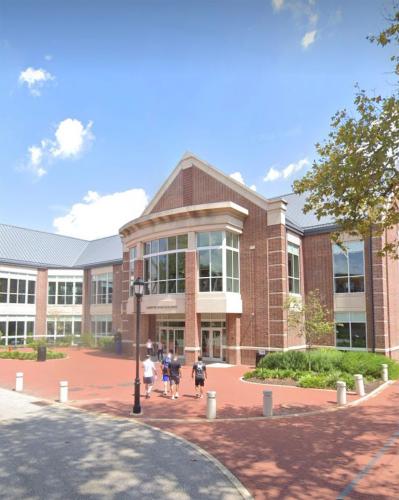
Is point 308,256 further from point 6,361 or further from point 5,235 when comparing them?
point 5,235

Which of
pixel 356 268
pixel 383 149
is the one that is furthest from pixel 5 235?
pixel 383 149

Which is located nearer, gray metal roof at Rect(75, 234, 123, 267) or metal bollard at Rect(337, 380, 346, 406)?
metal bollard at Rect(337, 380, 346, 406)

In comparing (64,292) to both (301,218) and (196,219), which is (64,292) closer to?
(196,219)

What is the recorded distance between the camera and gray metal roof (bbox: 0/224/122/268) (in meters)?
44.6

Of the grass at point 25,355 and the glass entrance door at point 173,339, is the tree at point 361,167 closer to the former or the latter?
the glass entrance door at point 173,339

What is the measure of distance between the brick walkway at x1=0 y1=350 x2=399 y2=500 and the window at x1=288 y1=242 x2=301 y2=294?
9.93 m

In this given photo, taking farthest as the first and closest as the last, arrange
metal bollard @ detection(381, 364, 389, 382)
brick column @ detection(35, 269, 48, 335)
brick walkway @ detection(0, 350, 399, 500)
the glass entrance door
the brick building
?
brick column @ detection(35, 269, 48, 335)
the glass entrance door
the brick building
metal bollard @ detection(381, 364, 389, 382)
brick walkway @ detection(0, 350, 399, 500)

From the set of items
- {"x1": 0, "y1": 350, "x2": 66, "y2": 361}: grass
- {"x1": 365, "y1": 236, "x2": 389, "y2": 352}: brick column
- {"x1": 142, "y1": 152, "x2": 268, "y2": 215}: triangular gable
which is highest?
{"x1": 142, "y1": 152, "x2": 268, "y2": 215}: triangular gable

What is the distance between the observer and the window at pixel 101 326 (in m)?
43.3

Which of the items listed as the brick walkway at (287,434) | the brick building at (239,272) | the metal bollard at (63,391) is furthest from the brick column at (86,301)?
the metal bollard at (63,391)

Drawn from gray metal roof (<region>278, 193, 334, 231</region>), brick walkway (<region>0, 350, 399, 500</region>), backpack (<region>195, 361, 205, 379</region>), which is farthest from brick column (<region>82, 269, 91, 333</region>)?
backpack (<region>195, 361, 205, 379</region>)

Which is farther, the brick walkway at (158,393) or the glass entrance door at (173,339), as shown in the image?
the glass entrance door at (173,339)

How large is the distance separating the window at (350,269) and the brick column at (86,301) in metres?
27.4

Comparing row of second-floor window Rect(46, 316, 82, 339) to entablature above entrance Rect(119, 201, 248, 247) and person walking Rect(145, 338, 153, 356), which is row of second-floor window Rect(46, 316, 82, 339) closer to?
person walking Rect(145, 338, 153, 356)
